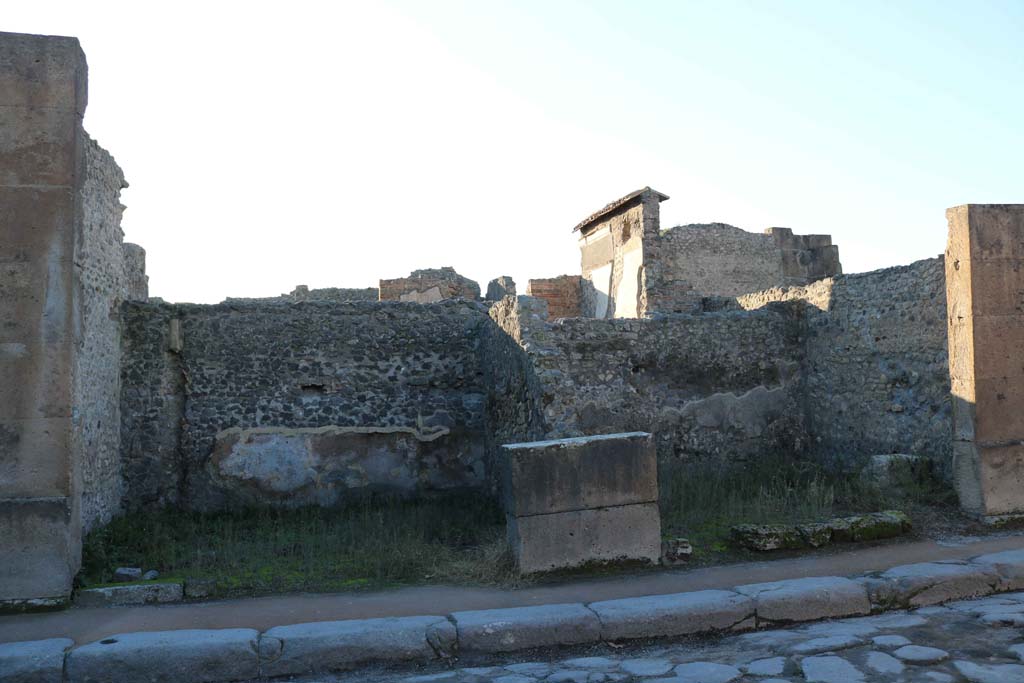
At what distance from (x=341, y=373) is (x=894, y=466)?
5.95 m

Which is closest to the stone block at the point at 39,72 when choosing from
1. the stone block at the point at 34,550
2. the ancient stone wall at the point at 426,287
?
the stone block at the point at 34,550

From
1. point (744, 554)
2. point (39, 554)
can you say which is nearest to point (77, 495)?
point (39, 554)

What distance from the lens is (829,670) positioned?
4016 millimetres

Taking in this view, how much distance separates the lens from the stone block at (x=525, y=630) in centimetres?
474

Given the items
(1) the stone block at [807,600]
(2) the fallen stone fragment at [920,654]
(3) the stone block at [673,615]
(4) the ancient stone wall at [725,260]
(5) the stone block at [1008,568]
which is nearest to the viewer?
(2) the fallen stone fragment at [920,654]

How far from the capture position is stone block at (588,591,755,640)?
4863mm

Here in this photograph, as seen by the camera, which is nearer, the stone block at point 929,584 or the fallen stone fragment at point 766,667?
the fallen stone fragment at point 766,667

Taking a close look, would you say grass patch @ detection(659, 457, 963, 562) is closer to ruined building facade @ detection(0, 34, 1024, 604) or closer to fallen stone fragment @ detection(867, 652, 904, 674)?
ruined building facade @ detection(0, 34, 1024, 604)

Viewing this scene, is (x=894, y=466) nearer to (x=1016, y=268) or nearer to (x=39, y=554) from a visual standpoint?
(x=1016, y=268)

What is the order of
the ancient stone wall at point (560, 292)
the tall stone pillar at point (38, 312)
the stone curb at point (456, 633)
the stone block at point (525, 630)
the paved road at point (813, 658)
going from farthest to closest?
the ancient stone wall at point (560, 292), the tall stone pillar at point (38, 312), the stone block at point (525, 630), the stone curb at point (456, 633), the paved road at point (813, 658)

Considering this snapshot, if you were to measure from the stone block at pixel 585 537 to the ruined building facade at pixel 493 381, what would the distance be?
2208mm

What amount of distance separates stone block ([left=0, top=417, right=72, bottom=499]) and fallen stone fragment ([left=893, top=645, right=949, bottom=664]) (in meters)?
5.41

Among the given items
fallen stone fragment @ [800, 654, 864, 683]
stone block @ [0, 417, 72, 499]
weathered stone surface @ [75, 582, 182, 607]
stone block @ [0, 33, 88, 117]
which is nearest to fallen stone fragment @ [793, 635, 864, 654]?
fallen stone fragment @ [800, 654, 864, 683]

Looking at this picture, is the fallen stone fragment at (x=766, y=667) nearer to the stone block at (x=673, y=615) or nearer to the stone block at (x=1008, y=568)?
the stone block at (x=673, y=615)
